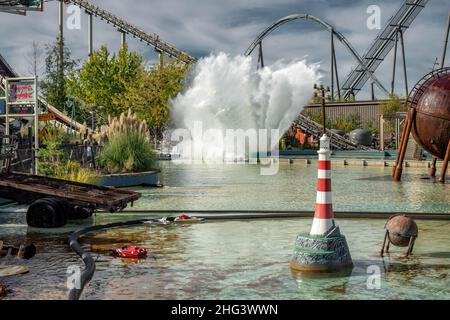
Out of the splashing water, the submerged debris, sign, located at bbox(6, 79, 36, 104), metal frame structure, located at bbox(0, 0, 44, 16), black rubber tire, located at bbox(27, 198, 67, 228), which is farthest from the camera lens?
the splashing water

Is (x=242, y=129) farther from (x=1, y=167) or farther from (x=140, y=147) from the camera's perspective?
(x=1, y=167)

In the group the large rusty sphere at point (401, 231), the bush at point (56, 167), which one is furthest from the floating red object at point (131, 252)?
the bush at point (56, 167)

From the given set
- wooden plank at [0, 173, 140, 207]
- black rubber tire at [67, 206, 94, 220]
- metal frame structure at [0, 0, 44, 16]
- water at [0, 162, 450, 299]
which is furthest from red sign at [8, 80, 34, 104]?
black rubber tire at [67, 206, 94, 220]

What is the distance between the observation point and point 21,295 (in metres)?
6.08

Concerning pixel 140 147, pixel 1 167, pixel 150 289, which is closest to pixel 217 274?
pixel 150 289

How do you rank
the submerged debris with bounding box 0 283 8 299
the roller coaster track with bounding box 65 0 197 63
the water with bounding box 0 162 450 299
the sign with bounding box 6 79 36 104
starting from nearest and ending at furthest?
the submerged debris with bounding box 0 283 8 299 → the water with bounding box 0 162 450 299 → the sign with bounding box 6 79 36 104 → the roller coaster track with bounding box 65 0 197 63

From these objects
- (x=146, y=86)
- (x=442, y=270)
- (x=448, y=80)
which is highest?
(x=146, y=86)

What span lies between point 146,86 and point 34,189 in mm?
37717

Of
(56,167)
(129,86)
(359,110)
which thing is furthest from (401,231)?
(359,110)

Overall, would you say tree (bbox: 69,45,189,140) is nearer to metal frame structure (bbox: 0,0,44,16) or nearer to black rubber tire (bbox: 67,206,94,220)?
metal frame structure (bbox: 0,0,44,16)

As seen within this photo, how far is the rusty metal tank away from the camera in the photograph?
21109 millimetres

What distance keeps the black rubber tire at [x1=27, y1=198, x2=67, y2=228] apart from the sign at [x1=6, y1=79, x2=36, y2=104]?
324 inches

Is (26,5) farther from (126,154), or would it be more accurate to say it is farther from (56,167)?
(56,167)

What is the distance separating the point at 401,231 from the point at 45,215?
5789mm
